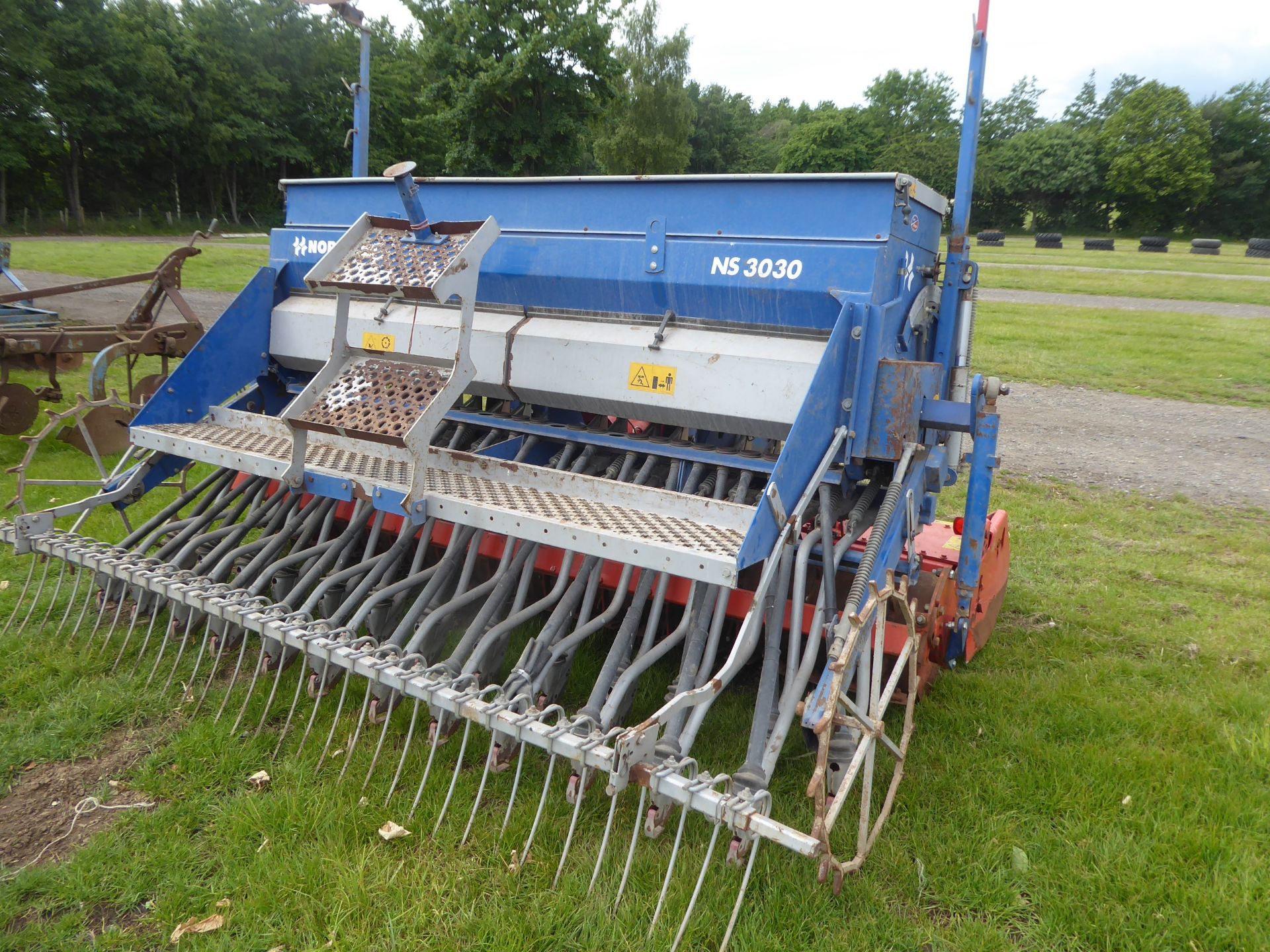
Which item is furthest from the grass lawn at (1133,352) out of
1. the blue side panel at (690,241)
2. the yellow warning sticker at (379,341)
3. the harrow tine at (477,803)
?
the harrow tine at (477,803)

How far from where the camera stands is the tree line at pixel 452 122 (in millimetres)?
27672

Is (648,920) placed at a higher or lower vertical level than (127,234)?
lower

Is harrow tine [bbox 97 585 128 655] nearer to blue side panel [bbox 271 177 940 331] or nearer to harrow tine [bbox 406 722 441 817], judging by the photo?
harrow tine [bbox 406 722 441 817]

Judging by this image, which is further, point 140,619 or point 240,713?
point 140,619

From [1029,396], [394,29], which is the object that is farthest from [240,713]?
[394,29]

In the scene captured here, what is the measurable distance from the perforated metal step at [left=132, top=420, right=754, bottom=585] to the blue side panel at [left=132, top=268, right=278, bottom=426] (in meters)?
0.18

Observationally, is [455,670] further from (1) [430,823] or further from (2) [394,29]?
(2) [394,29]

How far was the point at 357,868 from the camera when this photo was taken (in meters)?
2.46

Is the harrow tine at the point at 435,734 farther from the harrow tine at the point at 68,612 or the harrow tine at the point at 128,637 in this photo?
A: the harrow tine at the point at 68,612

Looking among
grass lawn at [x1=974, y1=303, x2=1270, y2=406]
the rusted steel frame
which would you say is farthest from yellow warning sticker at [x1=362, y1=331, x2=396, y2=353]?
grass lawn at [x1=974, y1=303, x2=1270, y2=406]

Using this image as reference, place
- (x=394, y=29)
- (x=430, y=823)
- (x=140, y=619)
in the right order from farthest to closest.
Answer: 1. (x=394, y=29)
2. (x=140, y=619)
3. (x=430, y=823)

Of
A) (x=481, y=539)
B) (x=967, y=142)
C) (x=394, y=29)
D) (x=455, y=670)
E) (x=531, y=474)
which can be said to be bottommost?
(x=455, y=670)

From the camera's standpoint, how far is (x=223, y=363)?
4.12 meters

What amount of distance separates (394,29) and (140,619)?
141ft
